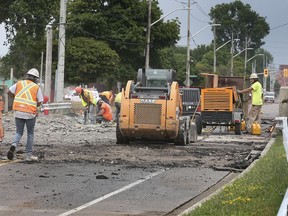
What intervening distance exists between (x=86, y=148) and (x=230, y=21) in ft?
342

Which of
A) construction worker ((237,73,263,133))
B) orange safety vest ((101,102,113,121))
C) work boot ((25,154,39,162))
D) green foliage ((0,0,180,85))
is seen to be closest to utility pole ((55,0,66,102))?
orange safety vest ((101,102,113,121))

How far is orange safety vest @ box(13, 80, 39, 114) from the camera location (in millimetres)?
12367

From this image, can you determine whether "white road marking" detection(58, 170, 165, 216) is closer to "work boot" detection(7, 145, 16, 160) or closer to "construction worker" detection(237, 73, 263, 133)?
"work boot" detection(7, 145, 16, 160)

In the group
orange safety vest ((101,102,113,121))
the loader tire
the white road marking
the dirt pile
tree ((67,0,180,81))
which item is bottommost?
the white road marking

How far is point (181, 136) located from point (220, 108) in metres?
6.39

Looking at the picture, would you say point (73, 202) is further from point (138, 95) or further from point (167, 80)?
point (167, 80)

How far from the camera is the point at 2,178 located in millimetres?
10180

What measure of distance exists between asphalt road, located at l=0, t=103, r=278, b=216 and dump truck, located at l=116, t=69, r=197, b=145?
14.6 ft

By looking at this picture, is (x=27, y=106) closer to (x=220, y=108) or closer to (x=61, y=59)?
(x=220, y=108)

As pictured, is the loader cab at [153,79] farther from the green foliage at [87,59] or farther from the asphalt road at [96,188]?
the green foliage at [87,59]

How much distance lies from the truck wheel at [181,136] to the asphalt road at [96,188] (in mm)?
4949

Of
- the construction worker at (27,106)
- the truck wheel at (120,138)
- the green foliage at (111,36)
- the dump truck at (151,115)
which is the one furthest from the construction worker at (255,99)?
the green foliage at (111,36)

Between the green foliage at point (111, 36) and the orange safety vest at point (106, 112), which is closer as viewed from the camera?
the orange safety vest at point (106, 112)

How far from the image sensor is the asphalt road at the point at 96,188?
26.0 feet
